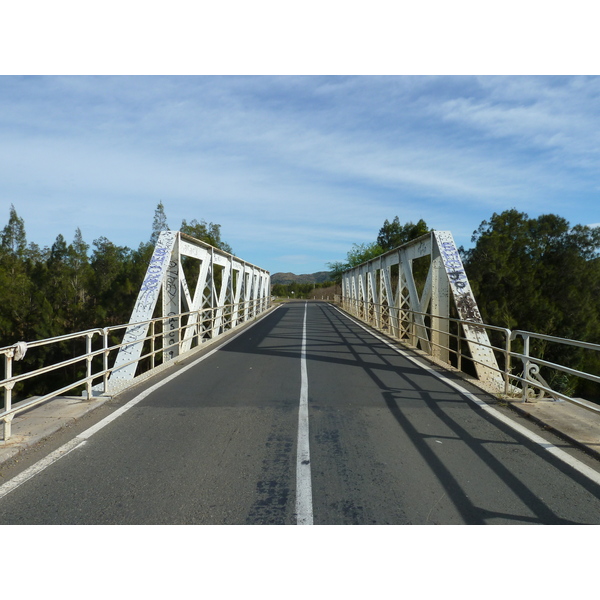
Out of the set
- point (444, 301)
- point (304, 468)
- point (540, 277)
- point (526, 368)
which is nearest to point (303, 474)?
point (304, 468)

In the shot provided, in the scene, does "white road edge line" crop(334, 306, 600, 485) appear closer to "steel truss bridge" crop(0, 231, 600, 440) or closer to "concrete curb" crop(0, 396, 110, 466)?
"steel truss bridge" crop(0, 231, 600, 440)

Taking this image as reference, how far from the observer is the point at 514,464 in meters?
4.86

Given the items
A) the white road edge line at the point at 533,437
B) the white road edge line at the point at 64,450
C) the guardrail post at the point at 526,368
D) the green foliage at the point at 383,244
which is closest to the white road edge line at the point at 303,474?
the white road edge line at the point at 64,450

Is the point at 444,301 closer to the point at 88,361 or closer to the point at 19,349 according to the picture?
the point at 88,361

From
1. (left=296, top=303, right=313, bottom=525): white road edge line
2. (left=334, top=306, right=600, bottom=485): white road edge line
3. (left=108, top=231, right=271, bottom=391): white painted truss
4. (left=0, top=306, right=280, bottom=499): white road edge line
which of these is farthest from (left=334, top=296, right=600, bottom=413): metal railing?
(left=108, top=231, right=271, bottom=391): white painted truss

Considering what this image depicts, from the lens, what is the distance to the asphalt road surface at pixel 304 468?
383cm

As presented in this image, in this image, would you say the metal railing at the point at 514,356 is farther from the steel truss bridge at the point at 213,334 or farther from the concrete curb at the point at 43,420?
the concrete curb at the point at 43,420

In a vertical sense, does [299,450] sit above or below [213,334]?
below

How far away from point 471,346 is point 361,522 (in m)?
6.95

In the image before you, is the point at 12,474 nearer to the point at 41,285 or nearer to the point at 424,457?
the point at 424,457

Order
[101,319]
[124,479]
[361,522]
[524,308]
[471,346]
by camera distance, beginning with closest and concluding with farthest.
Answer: [361,522]
[124,479]
[471,346]
[524,308]
[101,319]

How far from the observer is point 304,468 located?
475cm

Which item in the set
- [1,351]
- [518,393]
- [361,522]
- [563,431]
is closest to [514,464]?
[563,431]

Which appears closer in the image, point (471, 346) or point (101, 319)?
point (471, 346)
